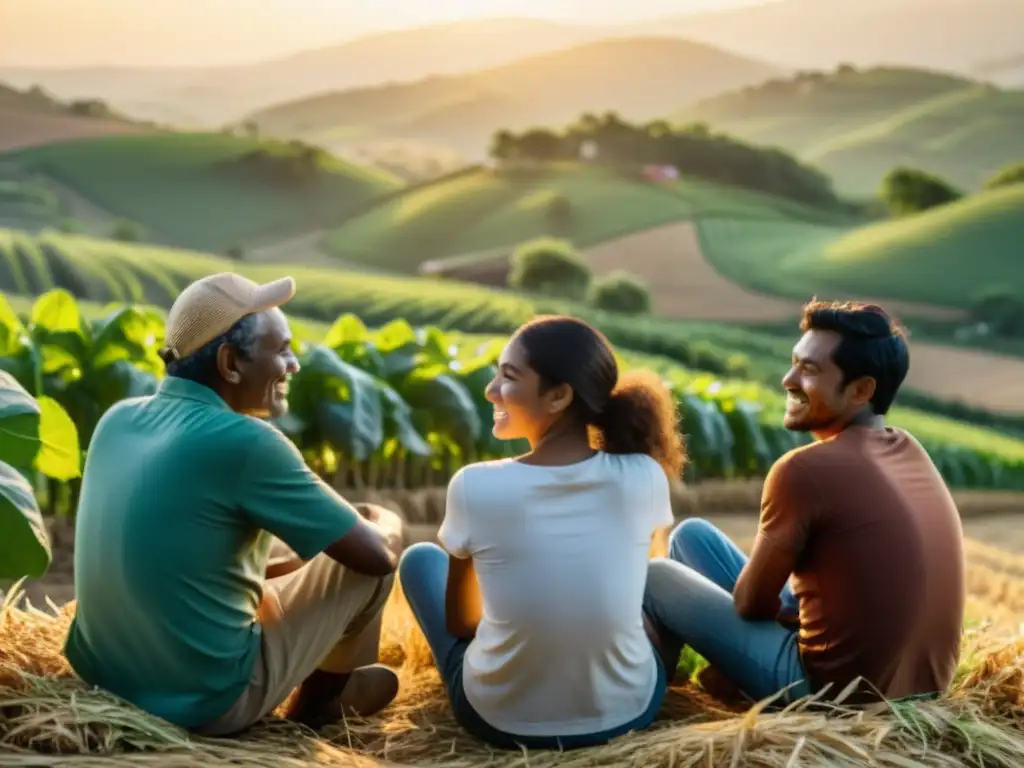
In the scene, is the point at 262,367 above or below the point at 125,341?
above

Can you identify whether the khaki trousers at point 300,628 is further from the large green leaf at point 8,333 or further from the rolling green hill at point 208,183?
the rolling green hill at point 208,183

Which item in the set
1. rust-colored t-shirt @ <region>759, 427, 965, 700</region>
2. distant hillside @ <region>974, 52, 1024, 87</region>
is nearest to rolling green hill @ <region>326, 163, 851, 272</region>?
distant hillside @ <region>974, 52, 1024, 87</region>

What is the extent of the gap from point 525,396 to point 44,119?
27.5 feet

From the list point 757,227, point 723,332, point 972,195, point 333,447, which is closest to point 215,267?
point 723,332

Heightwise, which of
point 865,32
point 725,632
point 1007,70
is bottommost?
point 725,632

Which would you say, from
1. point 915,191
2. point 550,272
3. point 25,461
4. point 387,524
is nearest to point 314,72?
point 550,272

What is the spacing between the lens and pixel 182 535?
1.92 meters

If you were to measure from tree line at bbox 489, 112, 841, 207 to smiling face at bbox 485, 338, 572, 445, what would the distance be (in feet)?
28.4

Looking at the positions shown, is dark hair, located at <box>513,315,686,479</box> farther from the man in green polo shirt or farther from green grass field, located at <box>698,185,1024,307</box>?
green grass field, located at <box>698,185,1024,307</box>

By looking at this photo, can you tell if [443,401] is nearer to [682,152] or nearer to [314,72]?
[314,72]

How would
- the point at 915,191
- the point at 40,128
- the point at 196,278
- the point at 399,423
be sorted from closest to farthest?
the point at 399,423 < the point at 196,278 < the point at 40,128 < the point at 915,191

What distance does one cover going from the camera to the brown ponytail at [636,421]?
204 cm

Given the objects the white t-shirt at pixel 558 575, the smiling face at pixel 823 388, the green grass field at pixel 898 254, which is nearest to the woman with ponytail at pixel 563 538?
the white t-shirt at pixel 558 575

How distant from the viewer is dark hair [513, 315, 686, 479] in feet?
6.55
